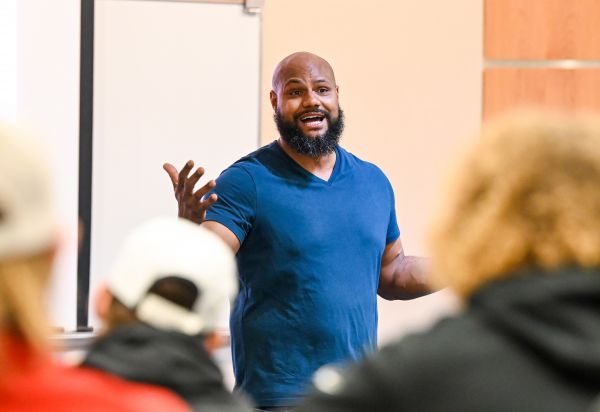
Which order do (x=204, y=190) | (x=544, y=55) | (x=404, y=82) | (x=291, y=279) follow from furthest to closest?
(x=544, y=55)
(x=404, y=82)
(x=291, y=279)
(x=204, y=190)

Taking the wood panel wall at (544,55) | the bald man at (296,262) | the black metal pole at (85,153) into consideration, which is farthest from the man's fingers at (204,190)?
the wood panel wall at (544,55)

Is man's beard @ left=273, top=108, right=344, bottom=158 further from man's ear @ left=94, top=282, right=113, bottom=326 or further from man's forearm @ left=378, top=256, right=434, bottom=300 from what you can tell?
man's ear @ left=94, top=282, right=113, bottom=326

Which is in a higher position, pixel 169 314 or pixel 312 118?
pixel 312 118

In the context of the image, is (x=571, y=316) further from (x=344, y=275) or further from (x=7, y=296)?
(x=344, y=275)

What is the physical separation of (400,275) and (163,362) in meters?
2.09

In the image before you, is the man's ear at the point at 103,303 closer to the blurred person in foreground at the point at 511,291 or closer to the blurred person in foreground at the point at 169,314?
the blurred person in foreground at the point at 169,314

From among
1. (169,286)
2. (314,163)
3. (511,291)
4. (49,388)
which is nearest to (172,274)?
(169,286)

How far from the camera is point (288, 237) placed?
303 cm

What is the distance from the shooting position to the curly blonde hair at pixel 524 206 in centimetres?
111

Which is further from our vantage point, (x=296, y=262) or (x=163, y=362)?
(x=296, y=262)

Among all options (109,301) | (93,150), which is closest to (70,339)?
(93,150)

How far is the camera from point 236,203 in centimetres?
304

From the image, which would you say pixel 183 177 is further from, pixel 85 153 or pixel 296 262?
pixel 85 153

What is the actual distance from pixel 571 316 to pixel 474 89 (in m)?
3.39
